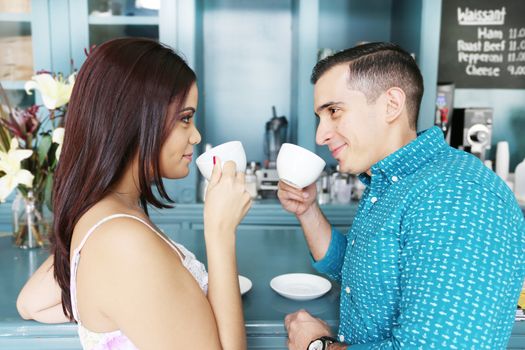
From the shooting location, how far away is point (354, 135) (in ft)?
3.65

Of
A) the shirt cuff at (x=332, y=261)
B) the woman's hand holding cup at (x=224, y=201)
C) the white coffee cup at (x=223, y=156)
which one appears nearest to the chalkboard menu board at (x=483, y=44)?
the shirt cuff at (x=332, y=261)

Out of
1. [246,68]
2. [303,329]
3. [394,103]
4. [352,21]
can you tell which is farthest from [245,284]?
[352,21]

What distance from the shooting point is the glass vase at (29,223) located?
65.7 inches

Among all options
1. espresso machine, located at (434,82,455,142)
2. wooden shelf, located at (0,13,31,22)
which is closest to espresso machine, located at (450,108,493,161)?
espresso machine, located at (434,82,455,142)

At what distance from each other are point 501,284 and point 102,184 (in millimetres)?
740

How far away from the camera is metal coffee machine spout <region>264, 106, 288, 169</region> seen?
9.70 feet

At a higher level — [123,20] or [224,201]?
[123,20]

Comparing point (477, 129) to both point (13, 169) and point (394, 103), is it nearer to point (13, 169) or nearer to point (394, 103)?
point (394, 103)

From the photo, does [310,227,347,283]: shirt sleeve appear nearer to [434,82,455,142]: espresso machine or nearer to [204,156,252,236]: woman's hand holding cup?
[204,156,252,236]: woman's hand holding cup

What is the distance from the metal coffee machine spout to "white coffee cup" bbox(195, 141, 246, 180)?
5.77 feet

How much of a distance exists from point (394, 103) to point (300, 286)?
1.93 feet

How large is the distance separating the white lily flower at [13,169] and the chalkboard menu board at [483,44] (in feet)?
7.98

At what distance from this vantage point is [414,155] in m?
1.03

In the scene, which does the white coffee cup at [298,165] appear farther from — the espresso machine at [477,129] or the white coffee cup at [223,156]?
the espresso machine at [477,129]
